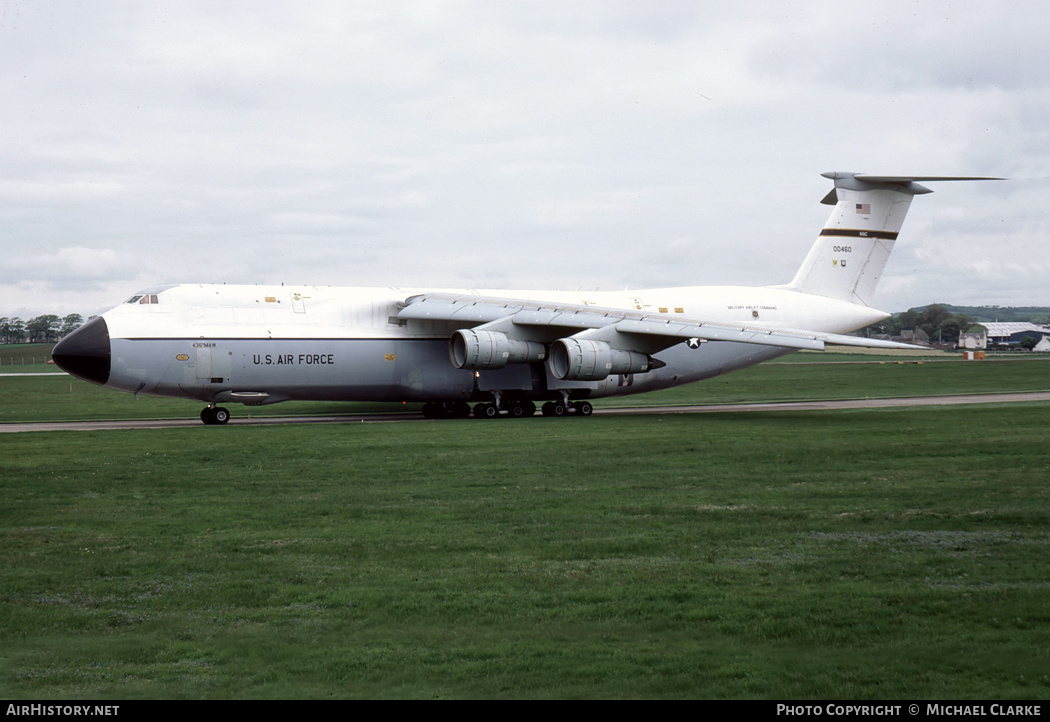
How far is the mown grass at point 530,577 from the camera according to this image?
6.62m

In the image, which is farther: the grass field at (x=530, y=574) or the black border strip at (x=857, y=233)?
the black border strip at (x=857, y=233)

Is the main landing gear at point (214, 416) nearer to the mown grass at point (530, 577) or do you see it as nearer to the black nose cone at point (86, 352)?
the black nose cone at point (86, 352)

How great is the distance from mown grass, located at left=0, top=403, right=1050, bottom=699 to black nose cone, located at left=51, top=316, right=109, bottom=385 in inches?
343

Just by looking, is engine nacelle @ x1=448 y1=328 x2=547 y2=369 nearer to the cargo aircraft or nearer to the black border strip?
the cargo aircraft

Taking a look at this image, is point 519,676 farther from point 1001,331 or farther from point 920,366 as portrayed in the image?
point 1001,331

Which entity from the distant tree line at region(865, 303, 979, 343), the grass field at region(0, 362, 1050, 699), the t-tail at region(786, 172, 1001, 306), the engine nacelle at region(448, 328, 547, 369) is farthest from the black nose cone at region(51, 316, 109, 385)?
the distant tree line at region(865, 303, 979, 343)

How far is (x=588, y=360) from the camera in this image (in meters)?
28.3

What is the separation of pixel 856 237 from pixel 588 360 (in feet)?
39.7

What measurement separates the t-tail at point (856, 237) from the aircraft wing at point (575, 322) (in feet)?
21.7

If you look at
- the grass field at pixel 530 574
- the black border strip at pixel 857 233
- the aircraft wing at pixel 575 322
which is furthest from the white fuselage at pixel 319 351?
the grass field at pixel 530 574

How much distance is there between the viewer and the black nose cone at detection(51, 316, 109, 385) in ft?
83.3

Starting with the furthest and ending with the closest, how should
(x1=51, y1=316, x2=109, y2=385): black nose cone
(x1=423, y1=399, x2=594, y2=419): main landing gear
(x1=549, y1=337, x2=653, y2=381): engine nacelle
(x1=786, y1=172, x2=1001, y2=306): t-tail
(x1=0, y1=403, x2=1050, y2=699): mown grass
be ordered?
(x1=786, y1=172, x2=1001, y2=306): t-tail, (x1=423, y1=399, x2=594, y2=419): main landing gear, (x1=549, y1=337, x2=653, y2=381): engine nacelle, (x1=51, y1=316, x2=109, y2=385): black nose cone, (x1=0, y1=403, x2=1050, y2=699): mown grass

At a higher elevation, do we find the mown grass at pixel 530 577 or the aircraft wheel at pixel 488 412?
the aircraft wheel at pixel 488 412
